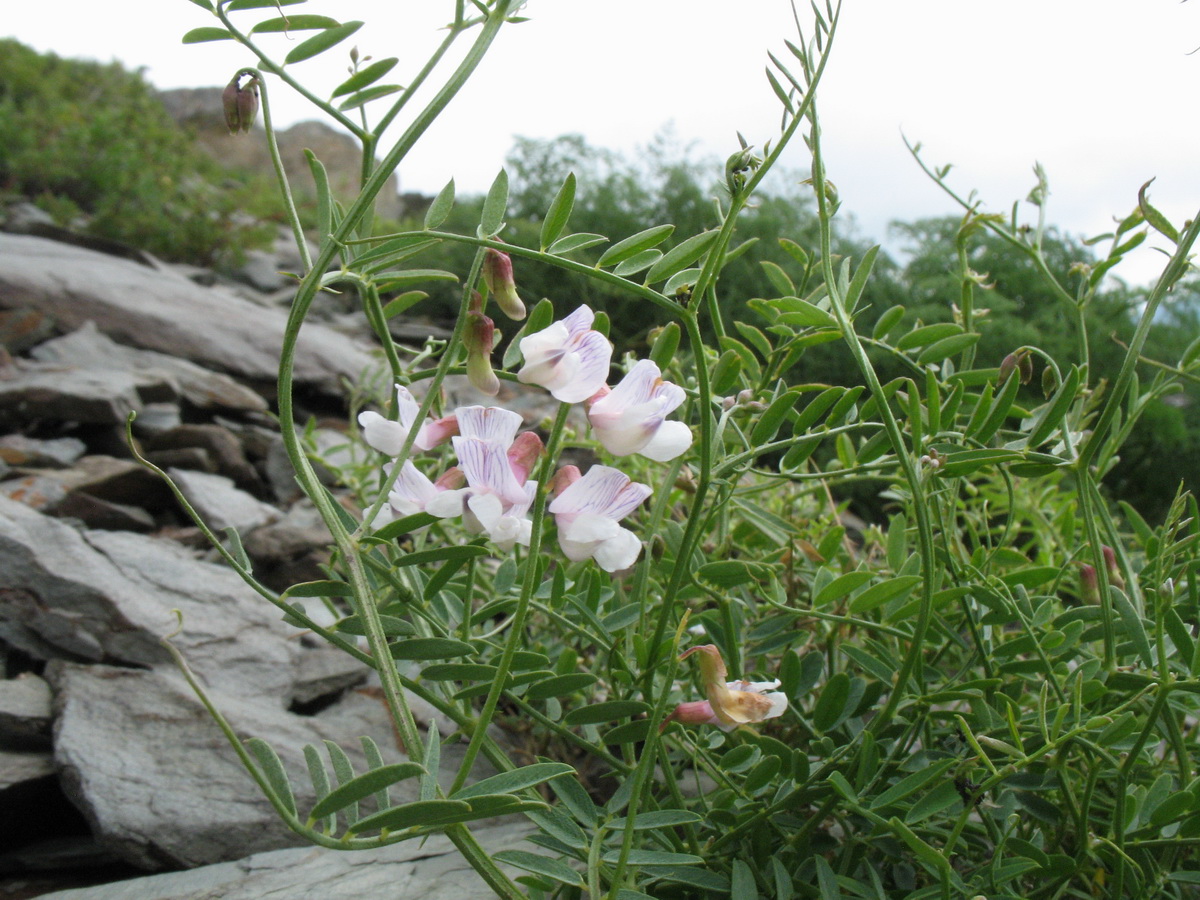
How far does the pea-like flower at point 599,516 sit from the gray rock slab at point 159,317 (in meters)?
2.43

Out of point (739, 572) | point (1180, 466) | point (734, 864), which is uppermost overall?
point (1180, 466)

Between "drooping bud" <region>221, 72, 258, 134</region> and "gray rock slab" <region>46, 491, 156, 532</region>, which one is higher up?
"drooping bud" <region>221, 72, 258, 134</region>

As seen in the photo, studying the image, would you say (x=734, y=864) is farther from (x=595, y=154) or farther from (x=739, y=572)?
(x=595, y=154)

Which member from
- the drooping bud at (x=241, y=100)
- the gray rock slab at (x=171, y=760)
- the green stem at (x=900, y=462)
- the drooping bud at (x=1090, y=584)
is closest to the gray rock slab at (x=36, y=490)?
the gray rock slab at (x=171, y=760)

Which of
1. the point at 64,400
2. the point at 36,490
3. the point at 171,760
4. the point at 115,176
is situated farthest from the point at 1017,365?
the point at 115,176

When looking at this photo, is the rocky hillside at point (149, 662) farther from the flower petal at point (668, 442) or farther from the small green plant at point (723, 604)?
the flower petal at point (668, 442)

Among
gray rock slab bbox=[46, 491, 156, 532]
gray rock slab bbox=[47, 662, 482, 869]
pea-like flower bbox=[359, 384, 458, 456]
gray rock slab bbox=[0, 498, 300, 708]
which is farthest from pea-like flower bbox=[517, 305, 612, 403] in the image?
gray rock slab bbox=[46, 491, 156, 532]

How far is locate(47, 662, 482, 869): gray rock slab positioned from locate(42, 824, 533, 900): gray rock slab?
0.08m

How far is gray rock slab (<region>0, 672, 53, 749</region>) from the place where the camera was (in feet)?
3.79

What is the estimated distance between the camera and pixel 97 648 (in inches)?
51.2

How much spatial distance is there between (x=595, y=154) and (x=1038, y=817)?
14.1ft

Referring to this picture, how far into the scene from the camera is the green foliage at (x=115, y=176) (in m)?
4.43

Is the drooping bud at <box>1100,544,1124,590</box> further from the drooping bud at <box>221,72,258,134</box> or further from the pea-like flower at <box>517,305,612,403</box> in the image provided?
the drooping bud at <box>221,72,258,134</box>

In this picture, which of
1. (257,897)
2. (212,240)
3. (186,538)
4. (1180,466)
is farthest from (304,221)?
(257,897)
